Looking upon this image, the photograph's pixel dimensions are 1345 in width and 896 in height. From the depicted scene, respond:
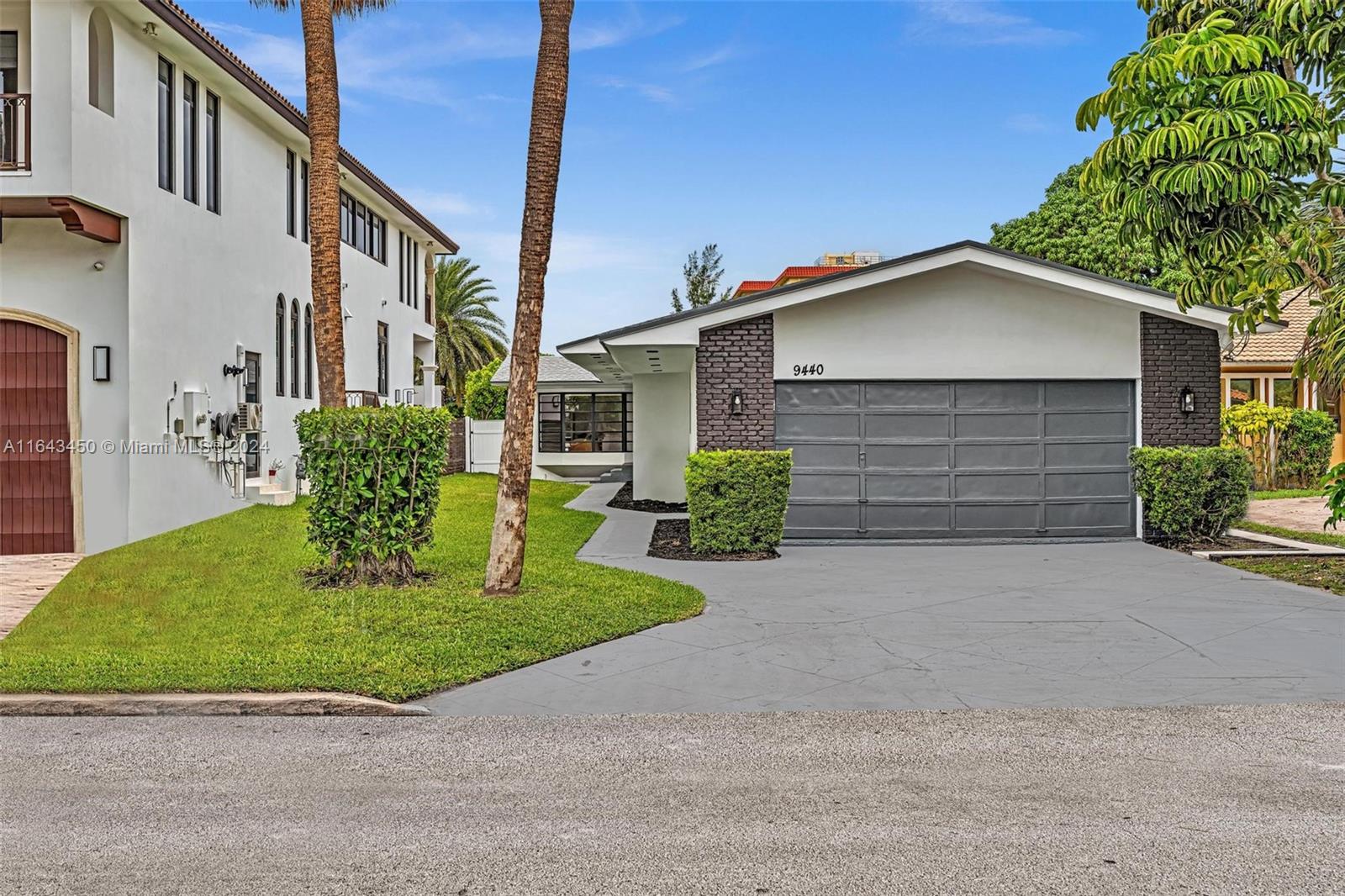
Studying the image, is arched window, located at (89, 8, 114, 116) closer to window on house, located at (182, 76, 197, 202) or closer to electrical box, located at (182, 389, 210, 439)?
window on house, located at (182, 76, 197, 202)

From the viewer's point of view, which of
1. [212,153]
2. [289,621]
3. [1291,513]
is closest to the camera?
[289,621]

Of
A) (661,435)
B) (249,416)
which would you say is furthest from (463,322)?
(249,416)

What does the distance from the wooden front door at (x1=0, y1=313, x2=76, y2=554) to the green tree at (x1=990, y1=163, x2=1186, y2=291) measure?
101 feet

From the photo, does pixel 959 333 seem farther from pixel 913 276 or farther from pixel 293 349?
pixel 293 349

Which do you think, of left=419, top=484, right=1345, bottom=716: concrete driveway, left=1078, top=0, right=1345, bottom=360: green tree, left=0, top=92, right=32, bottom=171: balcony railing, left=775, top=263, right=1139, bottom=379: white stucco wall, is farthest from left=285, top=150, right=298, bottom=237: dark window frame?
left=1078, top=0, right=1345, bottom=360: green tree

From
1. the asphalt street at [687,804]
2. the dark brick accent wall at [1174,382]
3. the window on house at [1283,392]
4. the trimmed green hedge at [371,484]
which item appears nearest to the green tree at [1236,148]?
the dark brick accent wall at [1174,382]

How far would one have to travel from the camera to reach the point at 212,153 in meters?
16.3

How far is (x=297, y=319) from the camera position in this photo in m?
20.7

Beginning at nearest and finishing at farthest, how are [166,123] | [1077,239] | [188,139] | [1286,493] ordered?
[166,123], [188,139], [1286,493], [1077,239]

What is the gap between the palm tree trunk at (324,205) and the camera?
11438 mm

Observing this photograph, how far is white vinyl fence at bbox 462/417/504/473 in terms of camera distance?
29.7 m

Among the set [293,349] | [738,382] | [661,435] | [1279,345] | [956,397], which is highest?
[1279,345]

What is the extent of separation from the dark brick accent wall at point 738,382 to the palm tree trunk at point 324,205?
190 inches

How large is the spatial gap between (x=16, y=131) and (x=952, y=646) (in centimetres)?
1181
